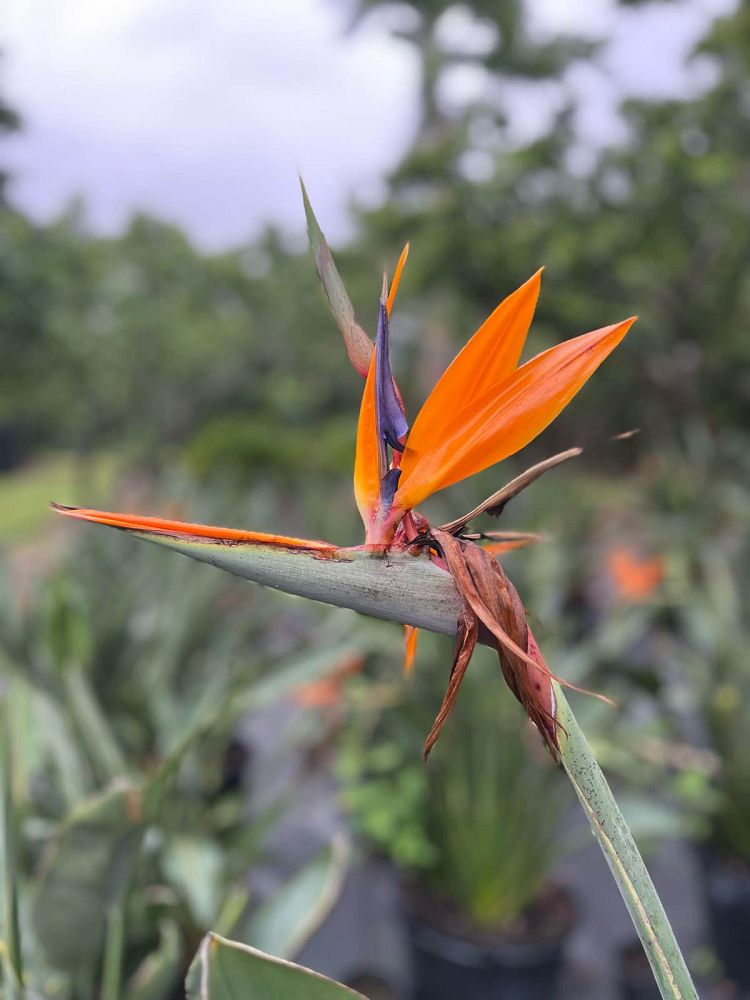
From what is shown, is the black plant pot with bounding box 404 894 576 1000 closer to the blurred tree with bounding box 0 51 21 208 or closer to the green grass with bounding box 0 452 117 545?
the blurred tree with bounding box 0 51 21 208

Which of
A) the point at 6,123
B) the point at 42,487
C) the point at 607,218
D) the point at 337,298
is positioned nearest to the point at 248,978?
the point at 337,298

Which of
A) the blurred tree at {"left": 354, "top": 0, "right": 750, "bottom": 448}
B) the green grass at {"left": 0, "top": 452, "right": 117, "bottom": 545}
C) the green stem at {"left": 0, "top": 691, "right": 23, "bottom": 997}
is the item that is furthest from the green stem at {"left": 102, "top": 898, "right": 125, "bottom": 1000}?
the green grass at {"left": 0, "top": 452, "right": 117, "bottom": 545}

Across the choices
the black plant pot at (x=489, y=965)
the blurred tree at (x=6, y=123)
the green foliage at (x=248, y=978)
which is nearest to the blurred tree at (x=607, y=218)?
the blurred tree at (x=6, y=123)

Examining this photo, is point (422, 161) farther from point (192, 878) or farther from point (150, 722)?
point (192, 878)

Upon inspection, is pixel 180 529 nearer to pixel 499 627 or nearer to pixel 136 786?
pixel 499 627

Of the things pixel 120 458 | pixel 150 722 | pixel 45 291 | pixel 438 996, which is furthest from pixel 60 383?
pixel 438 996

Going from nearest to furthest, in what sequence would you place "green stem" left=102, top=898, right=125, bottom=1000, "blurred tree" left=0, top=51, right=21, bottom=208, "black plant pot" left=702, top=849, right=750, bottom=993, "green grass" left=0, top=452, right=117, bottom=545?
"green stem" left=102, top=898, right=125, bottom=1000 < "black plant pot" left=702, top=849, right=750, bottom=993 < "blurred tree" left=0, top=51, right=21, bottom=208 < "green grass" left=0, top=452, right=117, bottom=545

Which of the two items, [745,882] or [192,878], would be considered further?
[745,882]
